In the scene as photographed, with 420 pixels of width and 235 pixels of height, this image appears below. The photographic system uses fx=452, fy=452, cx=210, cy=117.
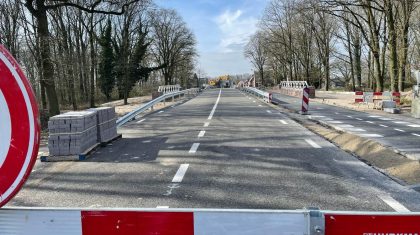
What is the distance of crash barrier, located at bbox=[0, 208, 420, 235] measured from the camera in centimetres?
224

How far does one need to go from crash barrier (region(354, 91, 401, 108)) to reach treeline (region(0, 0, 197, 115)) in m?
16.5

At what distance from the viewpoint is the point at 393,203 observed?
6371mm

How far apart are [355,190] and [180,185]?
2814 millimetres

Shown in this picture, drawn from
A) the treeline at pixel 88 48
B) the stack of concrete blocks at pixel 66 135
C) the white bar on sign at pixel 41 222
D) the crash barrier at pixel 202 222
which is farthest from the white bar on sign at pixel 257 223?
the treeline at pixel 88 48

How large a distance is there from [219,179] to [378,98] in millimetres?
24364

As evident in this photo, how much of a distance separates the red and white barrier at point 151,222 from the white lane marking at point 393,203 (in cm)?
435

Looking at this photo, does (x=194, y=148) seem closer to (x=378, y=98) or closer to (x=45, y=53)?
(x=45, y=53)

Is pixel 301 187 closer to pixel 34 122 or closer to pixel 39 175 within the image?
pixel 39 175

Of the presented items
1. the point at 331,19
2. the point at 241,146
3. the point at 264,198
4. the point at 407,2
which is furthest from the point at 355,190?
the point at 331,19

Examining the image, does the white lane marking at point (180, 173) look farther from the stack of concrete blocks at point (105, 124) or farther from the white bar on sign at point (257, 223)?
the white bar on sign at point (257, 223)

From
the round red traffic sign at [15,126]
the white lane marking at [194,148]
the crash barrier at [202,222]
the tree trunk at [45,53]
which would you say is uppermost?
the tree trunk at [45,53]

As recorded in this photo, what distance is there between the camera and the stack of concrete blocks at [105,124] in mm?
12609

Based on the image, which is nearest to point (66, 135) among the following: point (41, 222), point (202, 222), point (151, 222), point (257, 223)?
point (41, 222)

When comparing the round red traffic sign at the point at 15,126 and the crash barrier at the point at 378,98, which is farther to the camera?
the crash barrier at the point at 378,98
